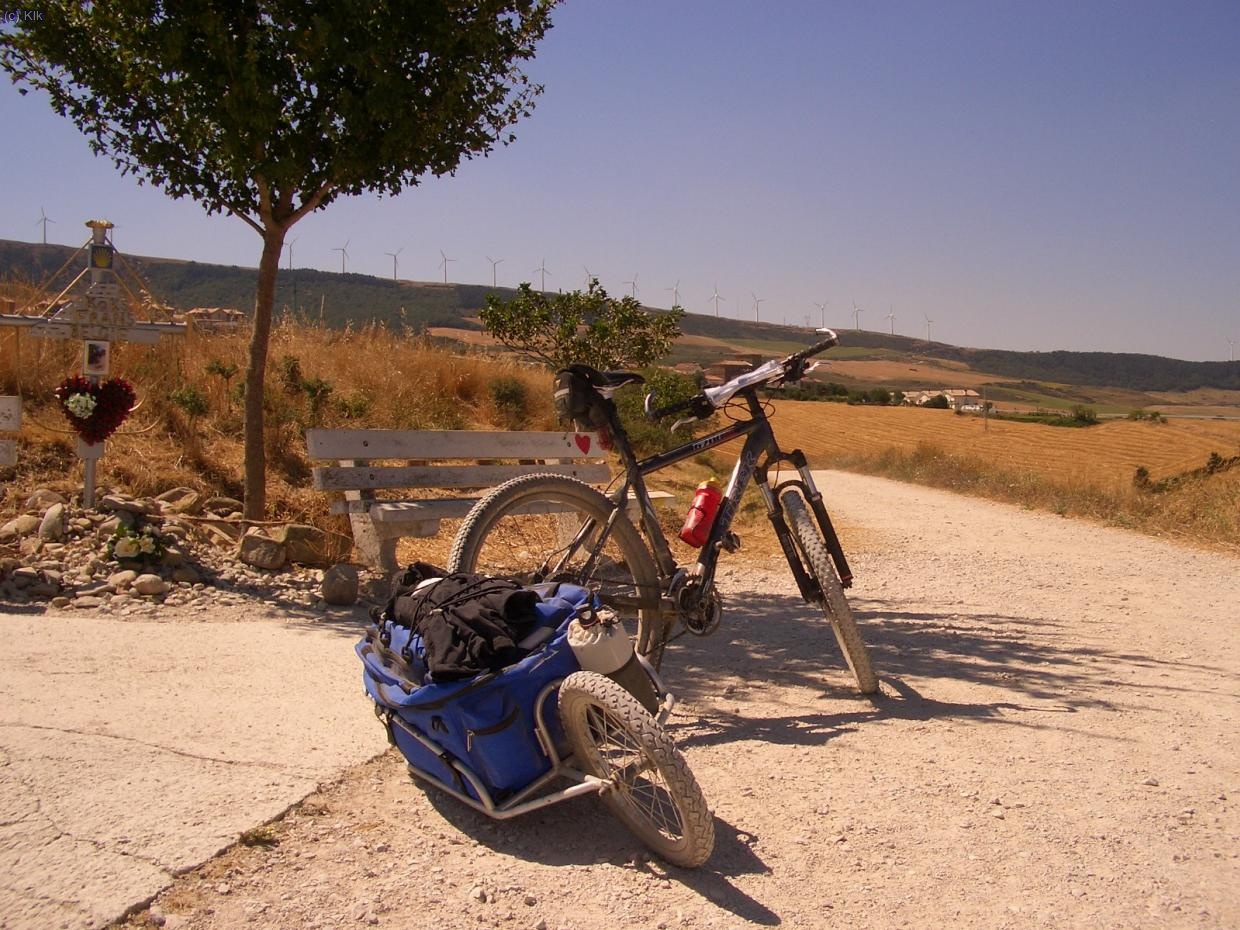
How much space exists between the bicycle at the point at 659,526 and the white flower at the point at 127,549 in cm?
280

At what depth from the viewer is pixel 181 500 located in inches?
314

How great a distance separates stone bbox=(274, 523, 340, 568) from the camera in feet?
23.6

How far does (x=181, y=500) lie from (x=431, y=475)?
2.13 metres

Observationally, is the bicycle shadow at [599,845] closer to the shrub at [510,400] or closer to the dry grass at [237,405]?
the dry grass at [237,405]

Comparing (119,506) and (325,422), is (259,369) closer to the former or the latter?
(119,506)

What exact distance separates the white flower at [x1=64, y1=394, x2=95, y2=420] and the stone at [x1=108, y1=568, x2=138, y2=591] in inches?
50.6

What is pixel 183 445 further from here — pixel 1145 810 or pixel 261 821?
pixel 1145 810

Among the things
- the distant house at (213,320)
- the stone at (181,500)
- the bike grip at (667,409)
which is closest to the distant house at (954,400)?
the distant house at (213,320)

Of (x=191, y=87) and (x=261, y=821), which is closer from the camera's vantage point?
(x=261, y=821)

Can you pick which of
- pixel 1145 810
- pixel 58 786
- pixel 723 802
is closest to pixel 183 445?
pixel 58 786

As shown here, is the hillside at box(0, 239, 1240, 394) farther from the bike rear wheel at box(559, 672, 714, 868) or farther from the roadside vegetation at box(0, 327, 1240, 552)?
the bike rear wheel at box(559, 672, 714, 868)

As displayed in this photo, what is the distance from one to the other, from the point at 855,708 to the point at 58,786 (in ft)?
10.2

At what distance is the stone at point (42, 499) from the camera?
7.23 m

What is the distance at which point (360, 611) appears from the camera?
259 inches
